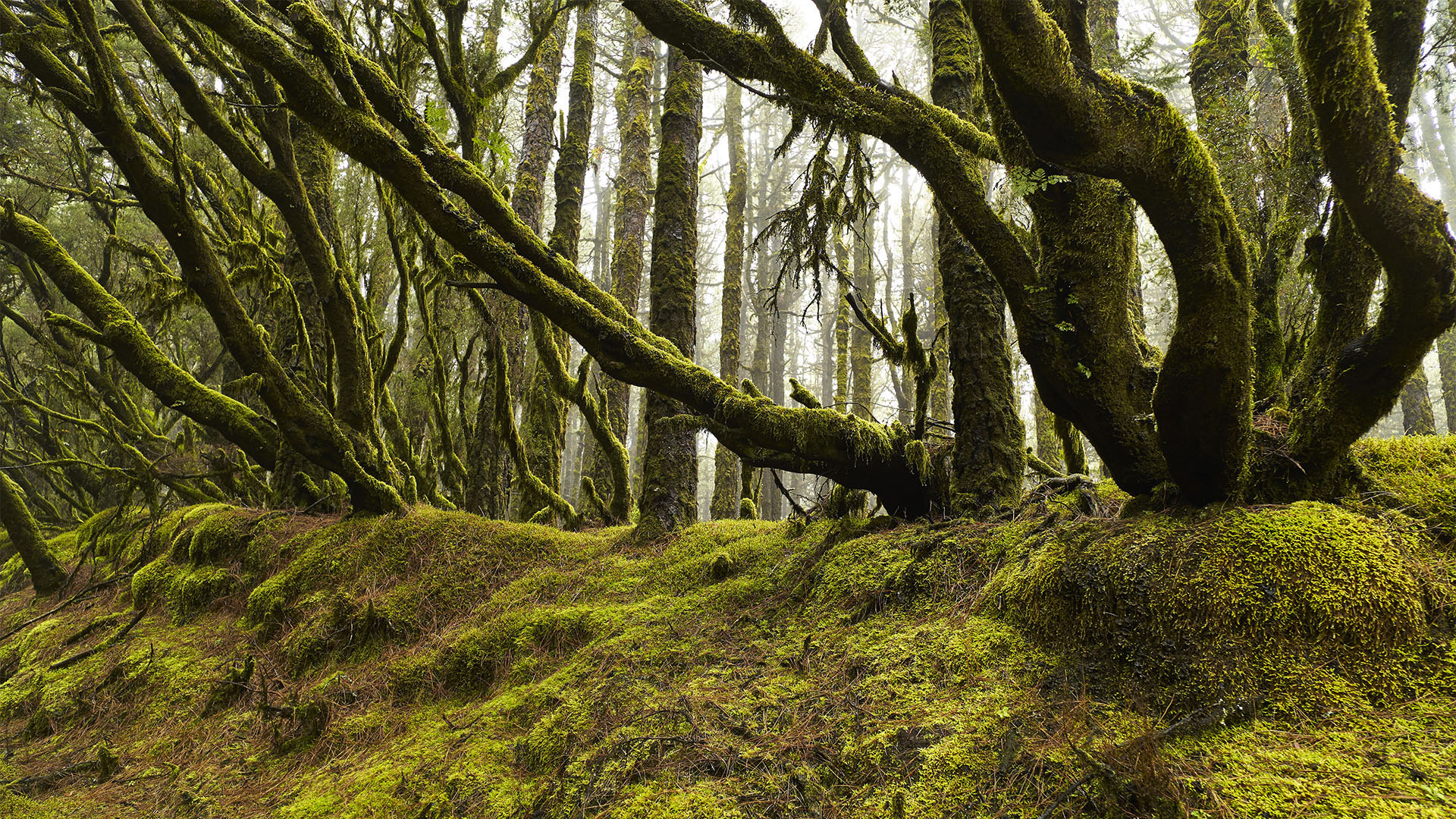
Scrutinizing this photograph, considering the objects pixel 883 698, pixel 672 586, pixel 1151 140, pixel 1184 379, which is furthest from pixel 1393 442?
pixel 672 586

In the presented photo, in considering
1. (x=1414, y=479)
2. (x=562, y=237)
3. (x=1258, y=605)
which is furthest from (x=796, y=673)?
(x=562, y=237)

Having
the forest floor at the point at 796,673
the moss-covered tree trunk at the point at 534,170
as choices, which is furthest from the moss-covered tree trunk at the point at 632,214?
the forest floor at the point at 796,673

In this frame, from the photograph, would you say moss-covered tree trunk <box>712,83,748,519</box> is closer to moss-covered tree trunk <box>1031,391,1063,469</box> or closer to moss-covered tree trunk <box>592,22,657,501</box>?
moss-covered tree trunk <box>592,22,657,501</box>

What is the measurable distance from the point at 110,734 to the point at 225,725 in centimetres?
112

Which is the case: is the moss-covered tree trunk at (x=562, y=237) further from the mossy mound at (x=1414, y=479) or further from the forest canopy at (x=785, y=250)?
the mossy mound at (x=1414, y=479)

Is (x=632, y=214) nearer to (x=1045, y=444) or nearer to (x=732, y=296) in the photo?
(x=732, y=296)

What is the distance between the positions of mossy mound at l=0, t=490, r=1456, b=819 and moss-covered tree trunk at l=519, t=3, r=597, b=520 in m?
1.45

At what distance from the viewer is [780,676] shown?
9.63 ft

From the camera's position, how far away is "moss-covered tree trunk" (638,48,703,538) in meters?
5.32

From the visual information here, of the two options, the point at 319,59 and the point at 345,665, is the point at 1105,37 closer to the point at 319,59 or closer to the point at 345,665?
the point at 319,59

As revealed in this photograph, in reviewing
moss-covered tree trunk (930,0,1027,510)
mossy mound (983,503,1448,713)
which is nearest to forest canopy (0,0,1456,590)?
moss-covered tree trunk (930,0,1027,510)

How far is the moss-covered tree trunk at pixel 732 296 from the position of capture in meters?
10.7

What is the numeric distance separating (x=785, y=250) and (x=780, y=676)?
10.4ft

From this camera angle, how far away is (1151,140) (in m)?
2.03
